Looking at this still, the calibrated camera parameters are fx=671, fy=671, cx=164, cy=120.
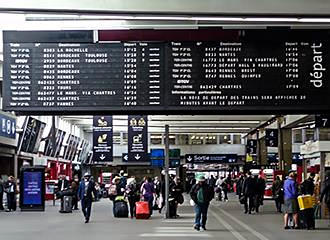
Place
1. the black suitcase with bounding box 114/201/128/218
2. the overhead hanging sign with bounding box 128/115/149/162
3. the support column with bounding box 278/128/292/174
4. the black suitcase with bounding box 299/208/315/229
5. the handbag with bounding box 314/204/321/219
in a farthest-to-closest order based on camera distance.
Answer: the support column with bounding box 278/128/292/174, the overhead hanging sign with bounding box 128/115/149/162, the black suitcase with bounding box 114/201/128/218, the handbag with bounding box 314/204/321/219, the black suitcase with bounding box 299/208/315/229

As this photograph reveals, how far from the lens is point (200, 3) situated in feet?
33.4

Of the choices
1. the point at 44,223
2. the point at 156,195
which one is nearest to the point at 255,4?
the point at 44,223

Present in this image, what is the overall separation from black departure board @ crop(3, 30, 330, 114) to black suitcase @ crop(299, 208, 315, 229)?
31.6 ft

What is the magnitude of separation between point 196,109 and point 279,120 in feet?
96.3

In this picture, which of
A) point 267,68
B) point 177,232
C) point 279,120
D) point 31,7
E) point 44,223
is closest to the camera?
point 31,7

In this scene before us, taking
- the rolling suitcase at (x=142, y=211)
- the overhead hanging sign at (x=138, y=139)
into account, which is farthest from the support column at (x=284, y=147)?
the rolling suitcase at (x=142, y=211)

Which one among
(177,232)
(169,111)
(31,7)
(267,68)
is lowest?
(177,232)

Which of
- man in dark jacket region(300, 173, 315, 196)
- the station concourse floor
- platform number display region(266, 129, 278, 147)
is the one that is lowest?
the station concourse floor

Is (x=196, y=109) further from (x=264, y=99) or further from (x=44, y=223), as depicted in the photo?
(x=44, y=223)

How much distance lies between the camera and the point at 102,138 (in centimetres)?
3500

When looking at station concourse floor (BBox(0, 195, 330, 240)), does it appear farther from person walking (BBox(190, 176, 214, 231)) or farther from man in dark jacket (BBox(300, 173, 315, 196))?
man in dark jacket (BBox(300, 173, 315, 196))

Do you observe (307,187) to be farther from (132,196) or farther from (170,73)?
(170,73)

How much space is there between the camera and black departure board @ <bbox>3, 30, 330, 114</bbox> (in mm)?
10273

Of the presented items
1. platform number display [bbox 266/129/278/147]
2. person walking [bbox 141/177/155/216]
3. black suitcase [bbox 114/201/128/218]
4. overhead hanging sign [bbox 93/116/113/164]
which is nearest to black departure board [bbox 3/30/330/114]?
black suitcase [bbox 114/201/128/218]
